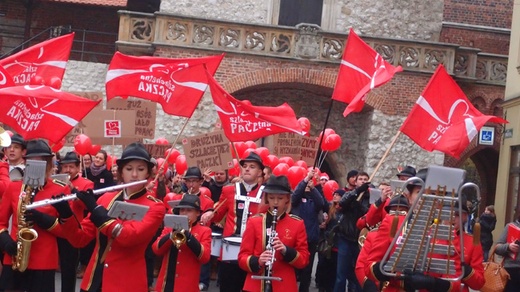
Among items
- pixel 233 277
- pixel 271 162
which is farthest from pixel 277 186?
pixel 271 162

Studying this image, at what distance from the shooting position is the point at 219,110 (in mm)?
14359

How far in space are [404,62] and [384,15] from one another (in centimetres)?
278

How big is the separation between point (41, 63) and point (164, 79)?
6.19ft

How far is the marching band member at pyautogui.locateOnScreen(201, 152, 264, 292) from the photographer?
1141 centimetres

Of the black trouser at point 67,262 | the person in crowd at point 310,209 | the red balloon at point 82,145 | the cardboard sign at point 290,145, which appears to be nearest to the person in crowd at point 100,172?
the red balloon at point 82,145

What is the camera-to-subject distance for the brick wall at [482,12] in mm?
31719

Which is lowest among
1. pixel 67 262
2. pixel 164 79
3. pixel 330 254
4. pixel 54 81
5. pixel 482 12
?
pixel 330 254

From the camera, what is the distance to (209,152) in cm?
1631

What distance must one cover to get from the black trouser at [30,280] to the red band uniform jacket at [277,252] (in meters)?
1.68

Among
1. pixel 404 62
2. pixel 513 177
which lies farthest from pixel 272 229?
pixel 404 62

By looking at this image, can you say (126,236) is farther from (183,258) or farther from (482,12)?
(482,12)

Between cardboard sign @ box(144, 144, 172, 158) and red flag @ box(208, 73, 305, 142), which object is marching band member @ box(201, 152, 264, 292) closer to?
red flag @ box(208, 73, 305, 142)

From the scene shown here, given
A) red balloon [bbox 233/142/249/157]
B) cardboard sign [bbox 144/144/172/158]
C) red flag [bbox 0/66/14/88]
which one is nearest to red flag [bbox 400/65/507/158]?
red balloon [bbox 233/142/249/157]

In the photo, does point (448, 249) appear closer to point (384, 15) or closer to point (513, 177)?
point (513, 177)
